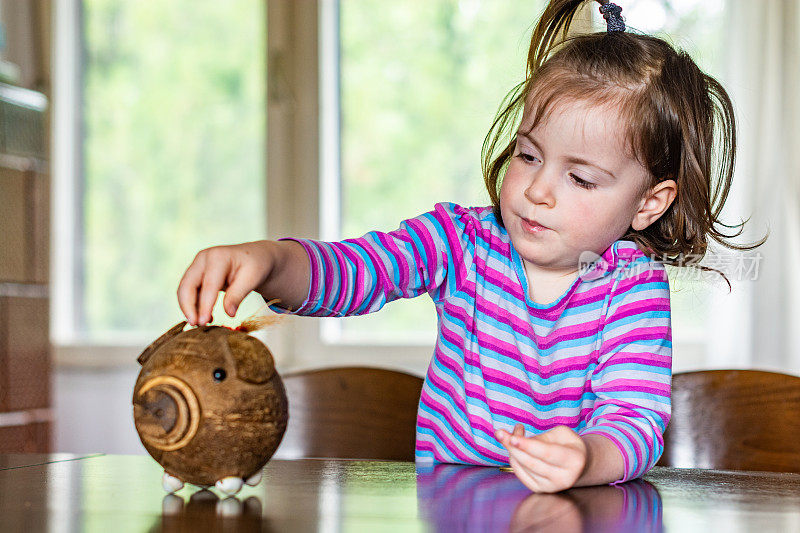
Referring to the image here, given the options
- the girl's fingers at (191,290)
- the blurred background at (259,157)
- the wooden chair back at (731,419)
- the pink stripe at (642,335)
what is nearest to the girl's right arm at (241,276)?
the girl's fingers at (191,290)

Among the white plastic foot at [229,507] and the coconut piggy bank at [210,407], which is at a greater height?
the coconut piggy bank at [210,407]

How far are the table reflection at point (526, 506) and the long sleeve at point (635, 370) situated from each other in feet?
0.15

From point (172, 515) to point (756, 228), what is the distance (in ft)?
→ 5.84

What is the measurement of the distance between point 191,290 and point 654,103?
57 cm

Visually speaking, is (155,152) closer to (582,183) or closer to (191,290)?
(582,183)

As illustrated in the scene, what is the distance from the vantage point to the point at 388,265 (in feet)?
3.33

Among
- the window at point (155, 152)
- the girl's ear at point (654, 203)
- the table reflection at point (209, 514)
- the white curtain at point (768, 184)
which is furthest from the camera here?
the window at point (155, 152)

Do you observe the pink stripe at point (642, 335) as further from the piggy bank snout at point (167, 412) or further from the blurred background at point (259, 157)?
the blurred background at point (259, 157)

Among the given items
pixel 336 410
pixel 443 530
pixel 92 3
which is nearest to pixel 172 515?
pixel 443 530

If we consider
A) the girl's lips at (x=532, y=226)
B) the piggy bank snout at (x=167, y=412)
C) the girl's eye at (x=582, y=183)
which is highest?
the girl's eye at (x=582, y=183)

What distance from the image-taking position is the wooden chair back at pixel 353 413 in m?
1.30

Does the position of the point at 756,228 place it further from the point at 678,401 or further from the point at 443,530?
the point at 443,530

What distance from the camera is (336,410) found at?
51.8 inches

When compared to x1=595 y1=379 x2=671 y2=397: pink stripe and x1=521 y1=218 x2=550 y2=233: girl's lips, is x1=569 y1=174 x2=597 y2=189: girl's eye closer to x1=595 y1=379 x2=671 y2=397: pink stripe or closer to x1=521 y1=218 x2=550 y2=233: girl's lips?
x1=521 y1=218 x2=550 y2=233: girl's lips
